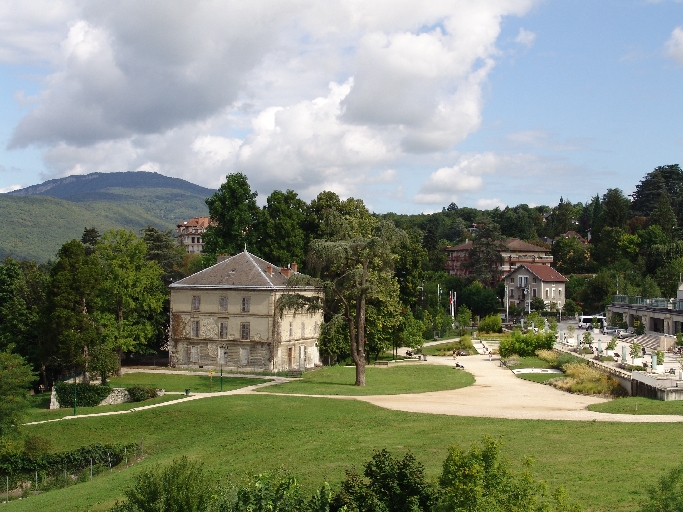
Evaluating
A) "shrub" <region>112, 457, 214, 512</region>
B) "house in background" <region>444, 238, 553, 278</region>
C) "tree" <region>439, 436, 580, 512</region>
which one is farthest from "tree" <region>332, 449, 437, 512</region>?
"house in background" <region>444, 238, 553, 278</region>

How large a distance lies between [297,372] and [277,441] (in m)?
24.8

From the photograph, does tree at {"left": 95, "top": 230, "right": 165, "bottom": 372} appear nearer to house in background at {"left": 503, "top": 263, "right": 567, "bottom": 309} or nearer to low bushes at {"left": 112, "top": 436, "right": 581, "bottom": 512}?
low bushes at {"left": 112, "top": 436, "right": 581, "bottom": 512}

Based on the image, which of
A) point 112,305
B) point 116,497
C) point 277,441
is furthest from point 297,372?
point 116,497

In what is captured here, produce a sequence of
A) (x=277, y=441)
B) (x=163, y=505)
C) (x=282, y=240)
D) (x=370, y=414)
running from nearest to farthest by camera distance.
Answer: (x=163, y=505) < (x=277, y=441) < (x=370, y=414) < (x=282, y=240)

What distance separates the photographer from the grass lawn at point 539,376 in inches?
1796

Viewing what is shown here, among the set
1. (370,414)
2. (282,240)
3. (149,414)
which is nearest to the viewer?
(370,414)

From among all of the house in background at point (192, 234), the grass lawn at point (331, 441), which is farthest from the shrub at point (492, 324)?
the house in background at point (192, 234)

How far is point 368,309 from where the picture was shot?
157 ft

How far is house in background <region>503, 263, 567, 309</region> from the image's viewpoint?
10150 centimetres

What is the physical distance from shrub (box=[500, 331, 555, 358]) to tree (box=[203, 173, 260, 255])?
24.6 m

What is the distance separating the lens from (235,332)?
2120 inches

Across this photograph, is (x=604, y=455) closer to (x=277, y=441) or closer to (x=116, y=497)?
(x=277, y=441)

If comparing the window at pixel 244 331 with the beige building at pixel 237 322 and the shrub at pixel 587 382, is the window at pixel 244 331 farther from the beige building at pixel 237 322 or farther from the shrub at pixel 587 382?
the shrub at pixel 587 382

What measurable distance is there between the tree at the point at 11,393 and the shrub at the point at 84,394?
14.9 ft
